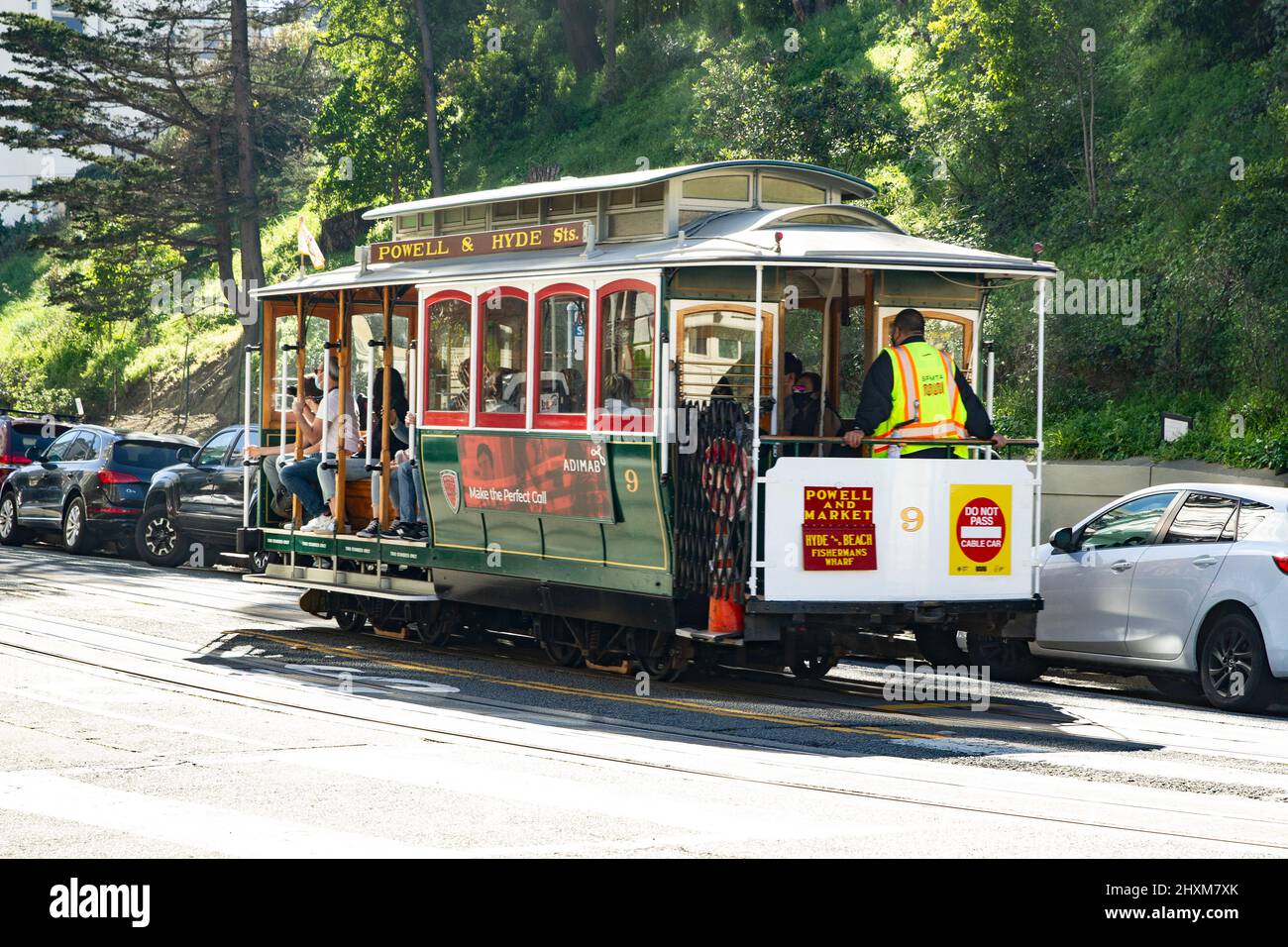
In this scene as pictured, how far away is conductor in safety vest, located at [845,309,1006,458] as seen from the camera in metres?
12.0

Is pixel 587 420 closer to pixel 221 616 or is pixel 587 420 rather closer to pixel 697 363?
pixel 697 363

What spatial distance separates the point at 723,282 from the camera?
12273mm

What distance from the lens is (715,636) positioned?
1152 cm

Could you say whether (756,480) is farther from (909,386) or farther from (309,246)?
(309,246)

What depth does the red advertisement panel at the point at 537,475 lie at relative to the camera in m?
12.7

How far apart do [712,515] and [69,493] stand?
15703 millimetres

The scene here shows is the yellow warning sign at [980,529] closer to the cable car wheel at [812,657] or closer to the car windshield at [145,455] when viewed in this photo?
the cable car wheel at [812,657]

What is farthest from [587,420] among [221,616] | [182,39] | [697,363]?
[182,39]

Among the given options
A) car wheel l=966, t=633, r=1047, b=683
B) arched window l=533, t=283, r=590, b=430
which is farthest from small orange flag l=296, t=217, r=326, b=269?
car wheel l=966, t=633, r=1047, b=683

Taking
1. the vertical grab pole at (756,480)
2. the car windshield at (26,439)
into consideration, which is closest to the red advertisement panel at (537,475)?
the vertical grab pole at (756,480)

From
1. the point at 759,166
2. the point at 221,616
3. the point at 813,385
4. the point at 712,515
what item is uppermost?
the point at 759,166

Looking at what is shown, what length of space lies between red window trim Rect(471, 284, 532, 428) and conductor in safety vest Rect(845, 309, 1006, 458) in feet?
9.06

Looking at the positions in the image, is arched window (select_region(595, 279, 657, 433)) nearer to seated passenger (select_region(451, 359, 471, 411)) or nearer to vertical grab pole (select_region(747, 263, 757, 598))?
vertical grab pole (select_region(747, 263, 757, 598))

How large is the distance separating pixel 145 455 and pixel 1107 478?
12.9 meters
